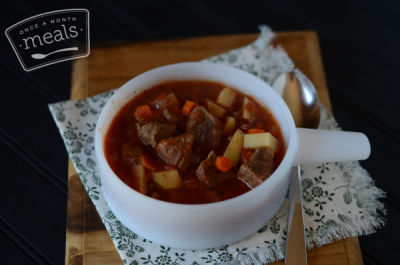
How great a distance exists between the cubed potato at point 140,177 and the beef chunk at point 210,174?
221 mm

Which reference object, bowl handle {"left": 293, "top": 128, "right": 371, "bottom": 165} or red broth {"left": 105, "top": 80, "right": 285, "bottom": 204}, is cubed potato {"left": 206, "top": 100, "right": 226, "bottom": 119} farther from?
bowl handle {"left": 293, "top": 128, "right": 371, "bottom": 165}

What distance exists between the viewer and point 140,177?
2.12 meters

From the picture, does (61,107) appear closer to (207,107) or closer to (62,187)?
(62,187)

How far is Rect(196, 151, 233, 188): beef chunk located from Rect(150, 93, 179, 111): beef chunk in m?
0.37

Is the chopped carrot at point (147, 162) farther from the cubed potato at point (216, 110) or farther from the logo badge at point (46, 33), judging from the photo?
the logo badge at point (46, 33)

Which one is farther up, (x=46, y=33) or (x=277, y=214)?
(x=46, y=33)

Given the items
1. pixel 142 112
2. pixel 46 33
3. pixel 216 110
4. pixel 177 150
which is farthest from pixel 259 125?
pixel 46 33

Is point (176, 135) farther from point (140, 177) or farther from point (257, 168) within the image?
point (257, 168)

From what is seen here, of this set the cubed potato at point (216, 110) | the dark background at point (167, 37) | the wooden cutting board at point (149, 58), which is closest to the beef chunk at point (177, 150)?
the cubed potato at point (216, 110)

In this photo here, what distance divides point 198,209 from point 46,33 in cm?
130

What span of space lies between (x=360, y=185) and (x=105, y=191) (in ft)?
3.83

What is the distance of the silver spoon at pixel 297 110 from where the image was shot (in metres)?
2.18

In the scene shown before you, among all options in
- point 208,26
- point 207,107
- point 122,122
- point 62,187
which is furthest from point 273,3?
point 62,187

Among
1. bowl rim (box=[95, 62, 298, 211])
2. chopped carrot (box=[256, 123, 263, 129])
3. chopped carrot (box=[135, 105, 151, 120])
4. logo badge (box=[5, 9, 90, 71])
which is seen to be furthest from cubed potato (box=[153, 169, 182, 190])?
logo badge (box=[5, 9, 90, 71])
